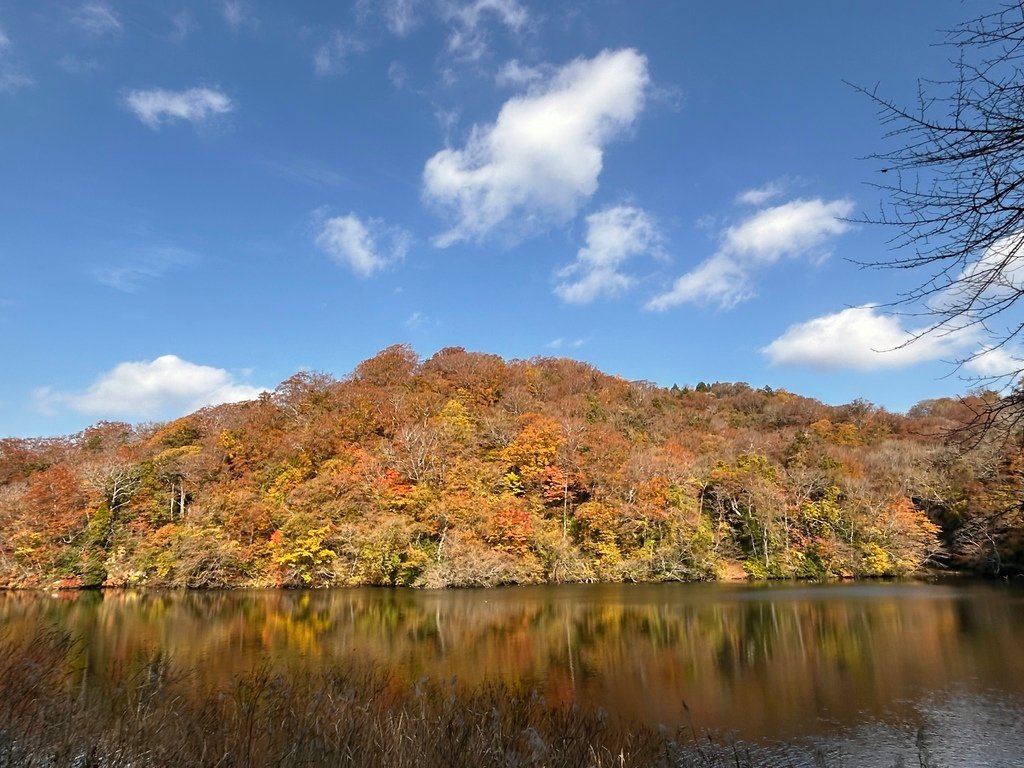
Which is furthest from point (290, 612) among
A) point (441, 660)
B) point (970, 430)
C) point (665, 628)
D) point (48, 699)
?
point (970, 430)

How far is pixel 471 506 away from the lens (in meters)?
37.0

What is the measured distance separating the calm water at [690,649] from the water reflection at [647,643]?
66 mm

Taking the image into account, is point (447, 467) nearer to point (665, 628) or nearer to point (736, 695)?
point (665, 628)

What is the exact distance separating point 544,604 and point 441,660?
12.8 meters

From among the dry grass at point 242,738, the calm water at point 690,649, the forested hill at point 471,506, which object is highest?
the forested hill at point 471,506

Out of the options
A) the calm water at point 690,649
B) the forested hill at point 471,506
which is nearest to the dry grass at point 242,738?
the calm water at point 690,649

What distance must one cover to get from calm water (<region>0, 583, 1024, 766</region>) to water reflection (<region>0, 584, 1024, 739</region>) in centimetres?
7

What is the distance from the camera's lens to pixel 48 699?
5598 mm

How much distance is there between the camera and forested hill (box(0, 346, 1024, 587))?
1451 inches

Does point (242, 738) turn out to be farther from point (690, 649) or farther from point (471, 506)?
point (471, 506)

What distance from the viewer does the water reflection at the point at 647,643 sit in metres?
12.1

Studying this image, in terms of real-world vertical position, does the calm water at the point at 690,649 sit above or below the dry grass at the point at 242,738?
below

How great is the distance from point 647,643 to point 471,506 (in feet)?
66.3

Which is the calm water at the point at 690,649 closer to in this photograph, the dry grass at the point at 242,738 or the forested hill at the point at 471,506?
the dry grass at the point at 242,738
